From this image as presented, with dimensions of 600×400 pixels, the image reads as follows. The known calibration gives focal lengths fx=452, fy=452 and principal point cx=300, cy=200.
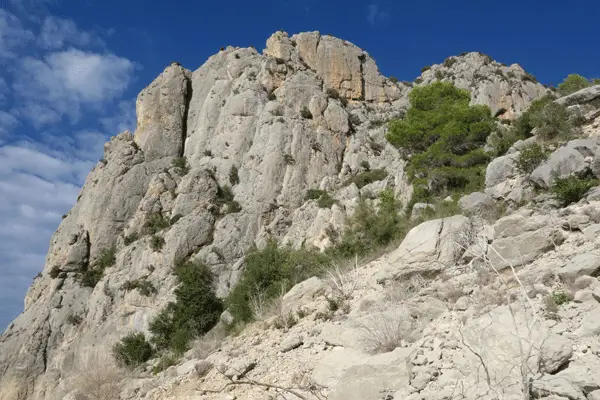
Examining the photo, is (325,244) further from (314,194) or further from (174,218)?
(174,218)

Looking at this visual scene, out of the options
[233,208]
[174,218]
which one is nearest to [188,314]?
[233,208]

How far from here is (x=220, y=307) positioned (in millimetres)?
24250

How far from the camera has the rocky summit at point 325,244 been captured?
5711 mm

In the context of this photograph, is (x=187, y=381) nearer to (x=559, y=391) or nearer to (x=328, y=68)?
(x=559, y=391)

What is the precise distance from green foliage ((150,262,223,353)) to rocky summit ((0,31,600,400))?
123mm

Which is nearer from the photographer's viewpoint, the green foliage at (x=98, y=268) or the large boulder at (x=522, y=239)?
the large boulder at (x=522, y=239)

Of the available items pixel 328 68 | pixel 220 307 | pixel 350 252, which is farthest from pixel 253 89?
pixel 350 252

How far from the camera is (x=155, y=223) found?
35125mm

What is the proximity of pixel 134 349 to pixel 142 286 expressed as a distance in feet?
20.8

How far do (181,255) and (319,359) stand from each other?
2515 cm

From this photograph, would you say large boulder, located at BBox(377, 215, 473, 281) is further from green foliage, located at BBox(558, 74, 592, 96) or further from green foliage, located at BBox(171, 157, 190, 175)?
green foliage, located at BBox(171, 157, 190, 175)

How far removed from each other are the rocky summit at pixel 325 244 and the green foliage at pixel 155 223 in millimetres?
176

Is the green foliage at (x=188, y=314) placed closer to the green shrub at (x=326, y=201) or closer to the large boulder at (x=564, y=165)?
the green shrub at (x=326, y=201)

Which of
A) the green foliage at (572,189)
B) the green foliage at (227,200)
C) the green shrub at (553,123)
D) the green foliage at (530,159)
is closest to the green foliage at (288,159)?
the green foliage at (227,200)
